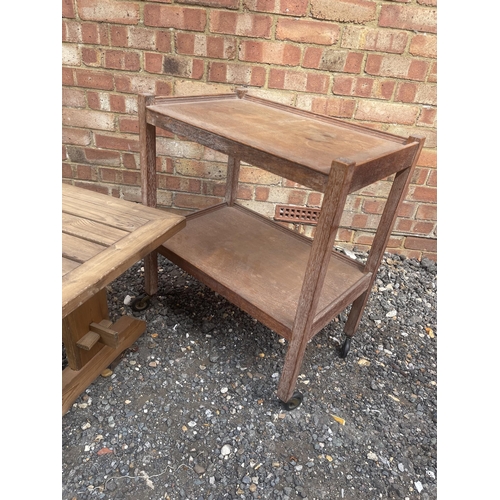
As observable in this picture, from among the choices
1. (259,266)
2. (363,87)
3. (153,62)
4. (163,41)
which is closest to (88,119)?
(153,62)

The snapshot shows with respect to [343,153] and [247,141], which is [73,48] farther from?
[343,153]

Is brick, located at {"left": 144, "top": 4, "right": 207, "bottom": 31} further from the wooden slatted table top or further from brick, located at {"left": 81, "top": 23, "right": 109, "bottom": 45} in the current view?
the wooden slatted table top

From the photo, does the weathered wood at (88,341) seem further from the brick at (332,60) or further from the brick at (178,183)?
the brick at (332,60)

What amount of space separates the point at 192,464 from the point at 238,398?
0.29 meters

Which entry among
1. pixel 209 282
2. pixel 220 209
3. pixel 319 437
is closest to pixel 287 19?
pixel 220 209

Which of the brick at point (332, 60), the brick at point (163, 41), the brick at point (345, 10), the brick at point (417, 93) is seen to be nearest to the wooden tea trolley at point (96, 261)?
the brick at point (163, 41)

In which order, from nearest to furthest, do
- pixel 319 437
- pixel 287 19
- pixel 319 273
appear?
pixel 319 273, pixel 319 437, pixel 287 19

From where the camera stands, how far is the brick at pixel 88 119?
2.10 metres

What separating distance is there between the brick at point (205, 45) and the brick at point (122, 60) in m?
0.22

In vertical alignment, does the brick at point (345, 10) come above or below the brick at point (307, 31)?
above

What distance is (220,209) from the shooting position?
77.5 inches

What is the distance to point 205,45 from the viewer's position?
188 centimetres

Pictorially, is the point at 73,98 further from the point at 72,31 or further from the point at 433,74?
the point at 433,74

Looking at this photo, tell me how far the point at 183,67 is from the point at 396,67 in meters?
1.05
